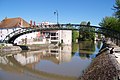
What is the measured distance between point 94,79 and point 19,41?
172 feet

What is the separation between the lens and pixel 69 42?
84.2 m

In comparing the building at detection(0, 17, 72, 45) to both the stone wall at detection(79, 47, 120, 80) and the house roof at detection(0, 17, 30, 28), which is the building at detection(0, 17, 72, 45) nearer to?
the house roof at detection(0, 17, 30, 28)

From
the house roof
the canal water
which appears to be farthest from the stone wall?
the house roof

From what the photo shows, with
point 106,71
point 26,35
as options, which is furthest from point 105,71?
point 26,35

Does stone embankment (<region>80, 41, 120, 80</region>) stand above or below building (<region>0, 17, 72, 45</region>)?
below

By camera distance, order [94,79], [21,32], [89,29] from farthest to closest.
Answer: [21,32]
[89,29]
[94,79]

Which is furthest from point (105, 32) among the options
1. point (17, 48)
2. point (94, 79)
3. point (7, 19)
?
point (7, 19)

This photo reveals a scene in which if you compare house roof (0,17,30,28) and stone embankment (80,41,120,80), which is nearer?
stone embankment (80,41,120,80)

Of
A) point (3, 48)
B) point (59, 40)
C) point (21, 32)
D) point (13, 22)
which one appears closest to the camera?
point (3, 48)

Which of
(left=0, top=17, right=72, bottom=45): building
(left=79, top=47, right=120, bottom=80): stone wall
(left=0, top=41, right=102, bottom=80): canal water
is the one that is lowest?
(left=0, top=41, right=102, bottom=80): canal water

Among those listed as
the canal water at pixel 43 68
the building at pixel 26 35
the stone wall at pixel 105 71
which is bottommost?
the canal water at pixel 43 68

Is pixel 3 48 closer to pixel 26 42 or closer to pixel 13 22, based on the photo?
pixel 26 42

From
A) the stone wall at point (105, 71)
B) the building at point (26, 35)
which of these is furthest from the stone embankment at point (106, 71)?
the building at point (26, 35)

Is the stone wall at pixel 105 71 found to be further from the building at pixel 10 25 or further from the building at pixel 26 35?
the building at pixel 10 25
